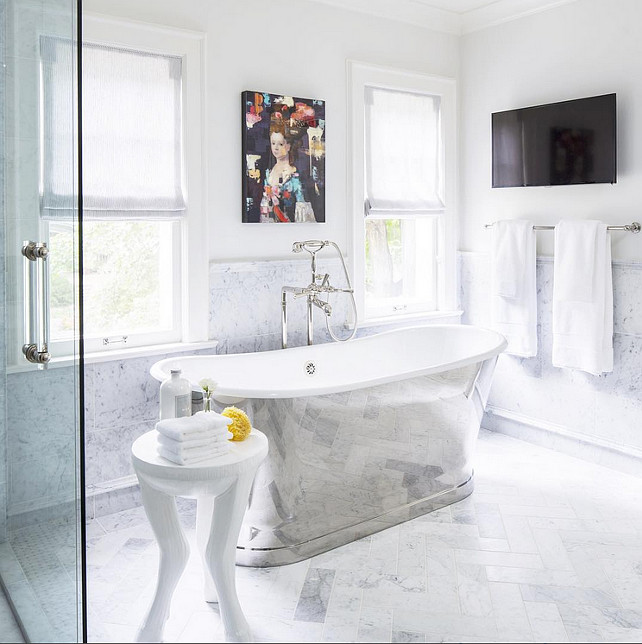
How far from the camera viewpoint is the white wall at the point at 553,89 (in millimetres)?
3785

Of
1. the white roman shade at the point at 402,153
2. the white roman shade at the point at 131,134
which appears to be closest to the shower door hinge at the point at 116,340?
the white roman shade at the point at 131,134

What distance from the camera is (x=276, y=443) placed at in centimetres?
280

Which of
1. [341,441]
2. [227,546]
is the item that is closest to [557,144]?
[341,441]

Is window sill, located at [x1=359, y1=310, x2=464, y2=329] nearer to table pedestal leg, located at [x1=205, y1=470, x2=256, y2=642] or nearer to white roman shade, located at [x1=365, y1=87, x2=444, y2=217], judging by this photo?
white roman shade, located at [x1=365, y1=87, x2=444, y2=217]

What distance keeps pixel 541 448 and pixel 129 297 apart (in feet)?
8.32

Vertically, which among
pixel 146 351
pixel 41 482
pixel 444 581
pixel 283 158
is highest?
pixel 283 158

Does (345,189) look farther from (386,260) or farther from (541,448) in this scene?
(541,448)

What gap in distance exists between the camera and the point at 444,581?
2.75 metres

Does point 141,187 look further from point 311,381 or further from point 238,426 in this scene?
point 238,426

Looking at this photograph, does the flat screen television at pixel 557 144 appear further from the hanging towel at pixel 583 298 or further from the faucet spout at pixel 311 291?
the faucet spout at pixel 311 291

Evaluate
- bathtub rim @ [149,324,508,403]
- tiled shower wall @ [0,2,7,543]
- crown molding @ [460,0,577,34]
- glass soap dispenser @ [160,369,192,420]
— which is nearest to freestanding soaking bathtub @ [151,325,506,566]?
bathtub rim @ [149,324,508,403]

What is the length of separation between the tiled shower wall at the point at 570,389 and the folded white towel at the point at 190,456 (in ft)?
8.27

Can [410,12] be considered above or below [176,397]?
above

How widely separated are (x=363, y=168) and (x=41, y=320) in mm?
2441
